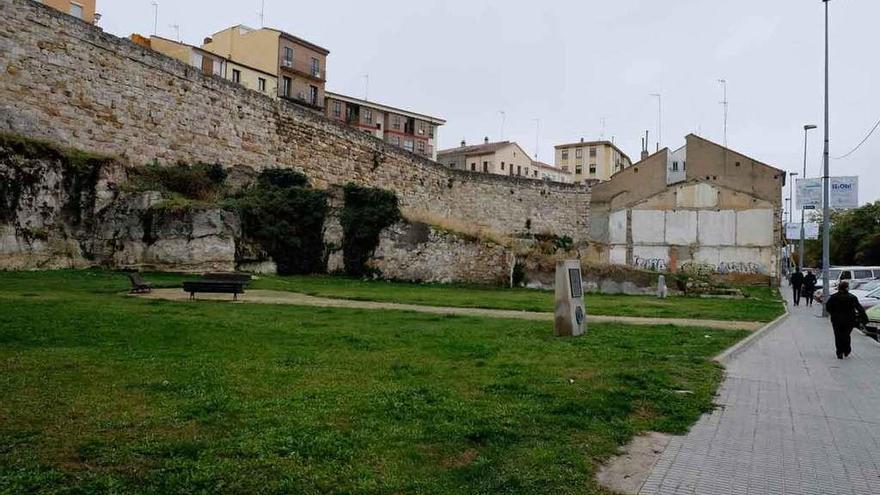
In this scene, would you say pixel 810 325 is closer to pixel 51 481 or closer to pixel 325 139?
pixel 51 481

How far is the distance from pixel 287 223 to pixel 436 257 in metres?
6.46

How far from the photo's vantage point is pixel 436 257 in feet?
90.7

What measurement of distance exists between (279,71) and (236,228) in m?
41.0

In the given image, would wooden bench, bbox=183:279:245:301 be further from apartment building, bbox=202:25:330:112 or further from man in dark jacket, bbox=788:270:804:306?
apartment building, bbox=202:25:330:112

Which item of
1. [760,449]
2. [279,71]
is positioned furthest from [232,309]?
[279,71]

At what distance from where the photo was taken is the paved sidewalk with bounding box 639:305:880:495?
180 inches

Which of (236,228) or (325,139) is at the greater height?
(325,139)

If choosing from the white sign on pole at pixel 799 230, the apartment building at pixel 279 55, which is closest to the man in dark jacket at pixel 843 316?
the white sign on pole at pixel 799 230

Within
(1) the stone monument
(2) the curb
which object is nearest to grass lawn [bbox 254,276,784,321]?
(2) the curb

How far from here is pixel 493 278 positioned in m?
27.7

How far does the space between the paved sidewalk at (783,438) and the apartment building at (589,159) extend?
293 ft

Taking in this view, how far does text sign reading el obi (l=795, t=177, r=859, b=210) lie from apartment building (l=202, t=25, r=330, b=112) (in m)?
47.4

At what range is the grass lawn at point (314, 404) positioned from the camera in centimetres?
418

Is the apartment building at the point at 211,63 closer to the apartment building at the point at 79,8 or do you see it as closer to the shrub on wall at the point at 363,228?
the apartment building at the point at 79,8
